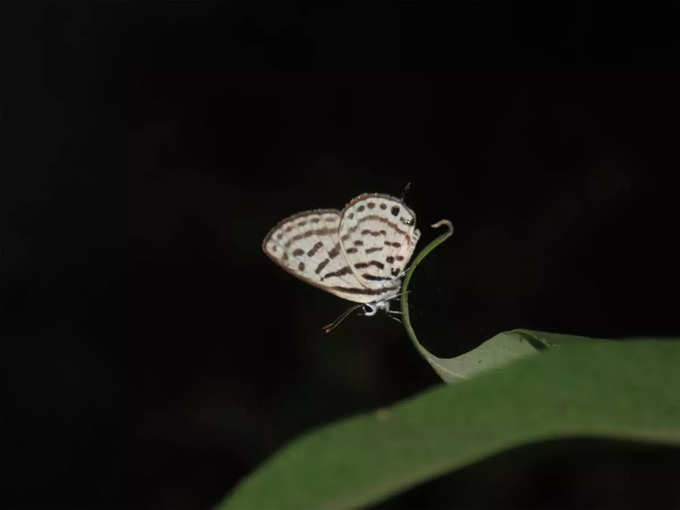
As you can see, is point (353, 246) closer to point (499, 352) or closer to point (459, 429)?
point (499, 352)

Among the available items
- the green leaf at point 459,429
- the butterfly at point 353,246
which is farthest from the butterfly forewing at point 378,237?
the green leaf at point 459,429

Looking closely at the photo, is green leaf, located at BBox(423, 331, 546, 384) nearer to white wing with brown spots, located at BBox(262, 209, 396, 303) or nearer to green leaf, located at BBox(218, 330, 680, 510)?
green leaf, located at BBox(218, 330, 680, 510)

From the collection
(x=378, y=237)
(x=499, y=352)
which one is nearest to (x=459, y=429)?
(x=499, y=352)

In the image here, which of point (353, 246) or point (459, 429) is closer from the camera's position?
point (459, 429)

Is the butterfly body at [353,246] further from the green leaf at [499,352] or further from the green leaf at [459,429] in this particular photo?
the green leaf at [459,429]

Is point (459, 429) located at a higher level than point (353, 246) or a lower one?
higher

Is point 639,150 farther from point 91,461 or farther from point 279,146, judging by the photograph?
point 91,461

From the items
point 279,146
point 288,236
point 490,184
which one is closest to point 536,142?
point 490,184
